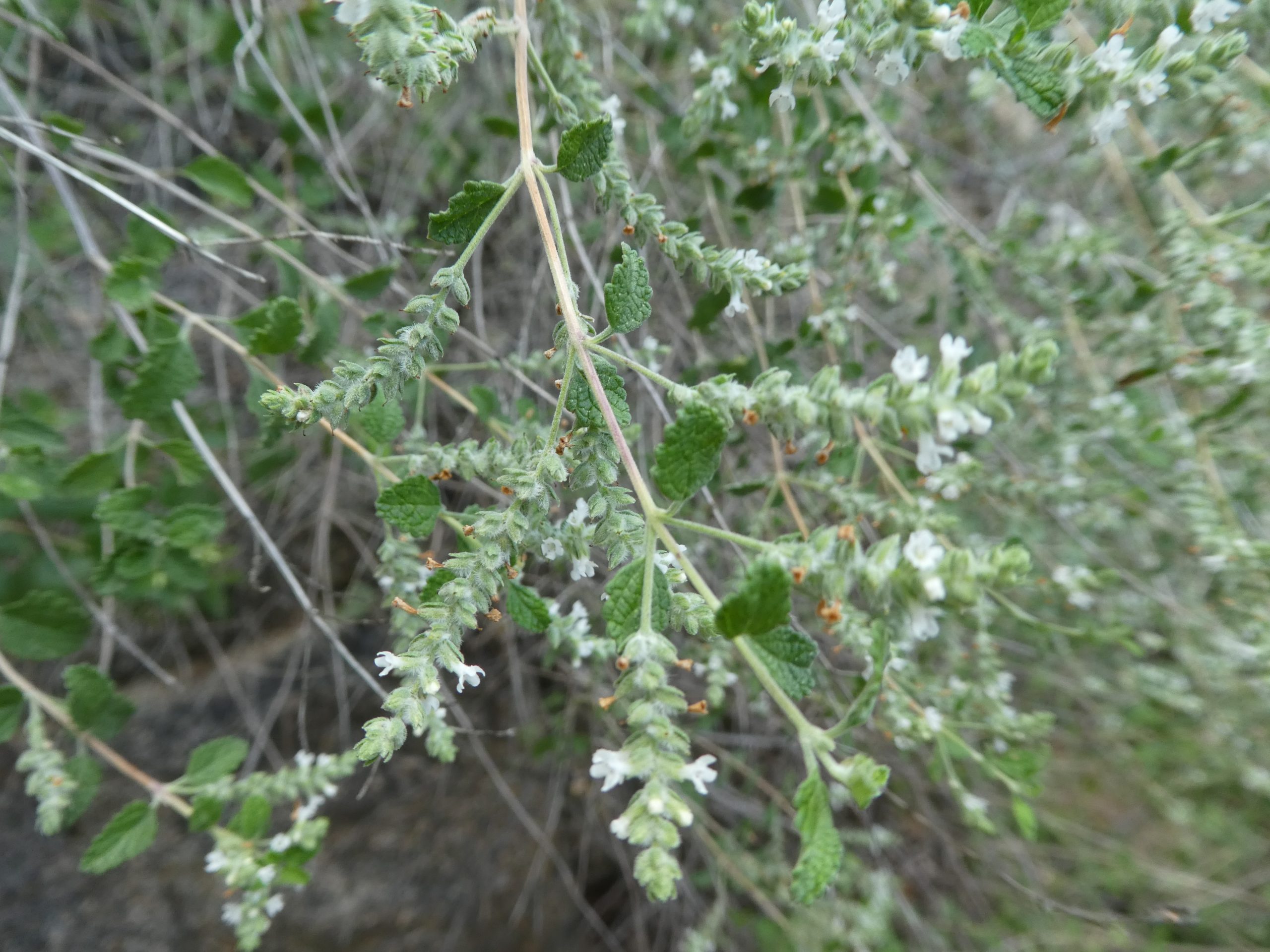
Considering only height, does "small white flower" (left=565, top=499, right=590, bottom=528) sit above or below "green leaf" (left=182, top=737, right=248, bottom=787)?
above

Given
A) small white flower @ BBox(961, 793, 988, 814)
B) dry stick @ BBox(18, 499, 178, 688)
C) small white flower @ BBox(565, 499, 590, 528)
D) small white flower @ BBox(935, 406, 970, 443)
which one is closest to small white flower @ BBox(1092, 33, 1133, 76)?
small white flower @ BBox(935, 406, 970, 443)

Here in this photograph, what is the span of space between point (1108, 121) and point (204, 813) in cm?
194

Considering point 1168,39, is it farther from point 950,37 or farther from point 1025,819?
Answer: point 1025,819

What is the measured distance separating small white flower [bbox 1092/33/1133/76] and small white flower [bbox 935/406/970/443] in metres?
0.72

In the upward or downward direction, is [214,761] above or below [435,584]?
below

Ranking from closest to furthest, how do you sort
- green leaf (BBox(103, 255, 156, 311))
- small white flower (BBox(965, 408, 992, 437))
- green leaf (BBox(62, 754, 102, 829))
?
small white flower (BBox(965, 408, 992, 437)), green leaf (BBox(103, 255, 156, 311)), green leaf (BBox(62, 754, 102, 829))

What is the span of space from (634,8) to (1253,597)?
2.21 meters

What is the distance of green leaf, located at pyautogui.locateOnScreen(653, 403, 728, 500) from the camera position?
0.78 m

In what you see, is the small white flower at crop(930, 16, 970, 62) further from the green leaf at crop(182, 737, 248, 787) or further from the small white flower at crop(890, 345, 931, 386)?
the green leaf at crop(182, 737, 248, 787)

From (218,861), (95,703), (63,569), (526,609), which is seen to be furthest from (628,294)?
(63,569)

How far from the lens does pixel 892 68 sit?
1.00 meters

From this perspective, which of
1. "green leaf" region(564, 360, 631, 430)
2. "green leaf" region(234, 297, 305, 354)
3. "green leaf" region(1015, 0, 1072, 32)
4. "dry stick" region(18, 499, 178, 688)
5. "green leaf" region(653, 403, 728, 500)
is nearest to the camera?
"green leaf" region(653, 403, 728, 500)

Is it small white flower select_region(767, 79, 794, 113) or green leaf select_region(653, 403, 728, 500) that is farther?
small white flower select_region(767, 79, 794, 113)

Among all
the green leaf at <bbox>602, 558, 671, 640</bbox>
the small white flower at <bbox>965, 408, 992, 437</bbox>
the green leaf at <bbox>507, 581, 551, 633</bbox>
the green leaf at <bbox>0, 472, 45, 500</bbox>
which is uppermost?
the small white flower at <bbox>965, 408, 992, 437</bbox>
